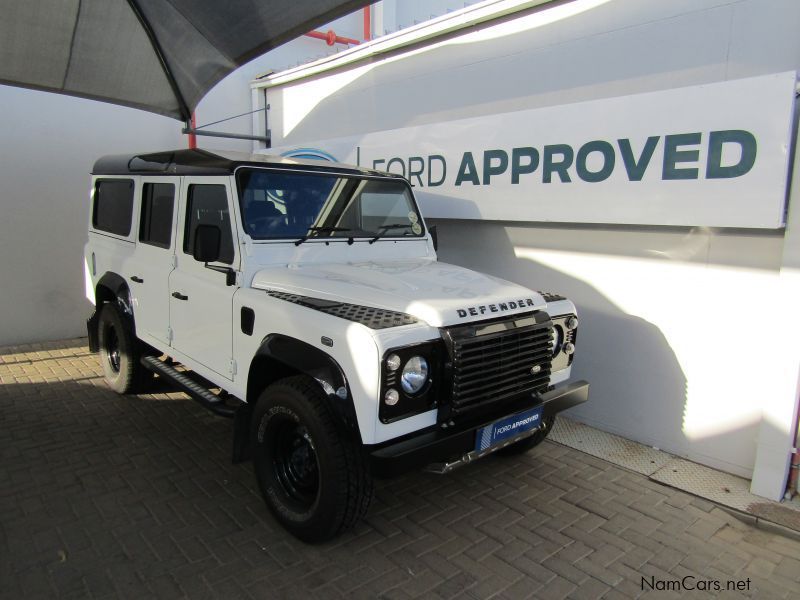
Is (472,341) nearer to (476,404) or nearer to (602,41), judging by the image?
(476,404)

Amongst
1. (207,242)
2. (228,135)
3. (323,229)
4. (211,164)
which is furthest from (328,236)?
(228,135)

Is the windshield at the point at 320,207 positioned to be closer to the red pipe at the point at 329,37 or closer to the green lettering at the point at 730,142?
the green lettering at the point at 730,142

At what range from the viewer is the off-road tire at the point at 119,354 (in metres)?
4.85

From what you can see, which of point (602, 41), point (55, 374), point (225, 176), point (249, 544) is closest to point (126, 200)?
point (225, 176)

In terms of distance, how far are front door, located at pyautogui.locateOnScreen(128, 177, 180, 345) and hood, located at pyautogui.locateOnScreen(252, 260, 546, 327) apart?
119cm

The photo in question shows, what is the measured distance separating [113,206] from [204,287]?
2111 millimetres

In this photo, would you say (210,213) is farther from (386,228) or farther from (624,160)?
(624,160)

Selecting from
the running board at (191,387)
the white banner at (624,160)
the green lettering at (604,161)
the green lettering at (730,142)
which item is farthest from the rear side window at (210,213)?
the green lettering at (730,142)

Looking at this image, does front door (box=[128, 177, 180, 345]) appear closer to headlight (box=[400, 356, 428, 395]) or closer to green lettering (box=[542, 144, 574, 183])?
headlight (box=[400, 356, 428, 395])

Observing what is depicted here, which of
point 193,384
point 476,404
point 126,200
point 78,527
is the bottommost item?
point 78,527

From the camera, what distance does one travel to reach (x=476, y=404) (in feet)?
9.29

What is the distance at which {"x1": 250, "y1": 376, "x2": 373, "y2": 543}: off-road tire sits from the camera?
2682 millimetres

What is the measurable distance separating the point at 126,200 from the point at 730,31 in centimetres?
477

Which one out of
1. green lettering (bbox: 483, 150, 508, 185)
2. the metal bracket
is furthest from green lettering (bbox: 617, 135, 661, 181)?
the metal bracket
